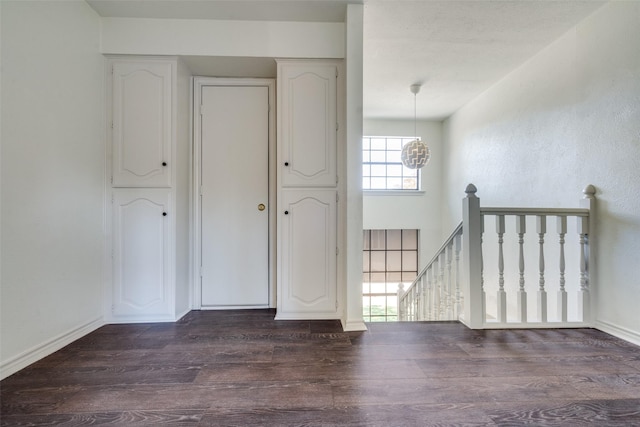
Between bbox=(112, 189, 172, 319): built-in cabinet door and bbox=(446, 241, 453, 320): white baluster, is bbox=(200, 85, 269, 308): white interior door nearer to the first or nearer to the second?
bbox=(112, 189, 172, 319): built-in cabinet door

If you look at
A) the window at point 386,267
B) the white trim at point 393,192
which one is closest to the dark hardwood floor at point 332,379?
the white trim at point 393,192

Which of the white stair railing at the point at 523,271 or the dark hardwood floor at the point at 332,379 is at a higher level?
the white stair railing at the point at 523,271

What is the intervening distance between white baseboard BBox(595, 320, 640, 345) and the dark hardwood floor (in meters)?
0.06

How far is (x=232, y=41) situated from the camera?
6.97 ft

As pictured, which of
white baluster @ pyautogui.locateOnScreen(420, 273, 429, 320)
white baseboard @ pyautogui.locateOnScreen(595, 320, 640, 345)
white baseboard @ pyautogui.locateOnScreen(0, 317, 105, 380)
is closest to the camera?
white baseboard @ pyautogui.locateOnScreen(0, 317, 105, 380)

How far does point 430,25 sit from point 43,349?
3.40m

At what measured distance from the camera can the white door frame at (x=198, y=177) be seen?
94.6 inches

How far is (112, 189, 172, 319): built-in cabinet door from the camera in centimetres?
211

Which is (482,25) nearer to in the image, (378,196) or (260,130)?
(260,130)

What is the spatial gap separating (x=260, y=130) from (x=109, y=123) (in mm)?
1108

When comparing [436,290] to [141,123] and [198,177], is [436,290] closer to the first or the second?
[198,177]

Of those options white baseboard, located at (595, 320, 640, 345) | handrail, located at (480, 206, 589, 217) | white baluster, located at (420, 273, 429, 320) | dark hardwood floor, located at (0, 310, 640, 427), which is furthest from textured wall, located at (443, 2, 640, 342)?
white baluster, located at (420, 273, 429, 320)

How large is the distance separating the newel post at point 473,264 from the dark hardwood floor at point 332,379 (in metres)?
0.14

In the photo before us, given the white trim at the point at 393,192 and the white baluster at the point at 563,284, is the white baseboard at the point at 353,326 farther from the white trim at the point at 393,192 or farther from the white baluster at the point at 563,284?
the white trim at the point at 393,192
